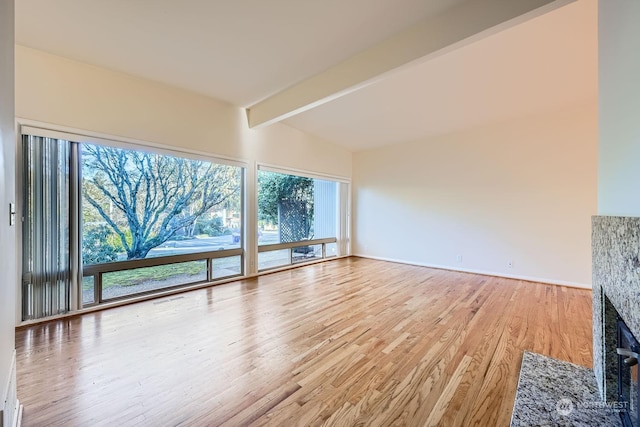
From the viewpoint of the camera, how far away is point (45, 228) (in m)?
2.81

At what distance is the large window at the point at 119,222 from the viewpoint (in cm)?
280

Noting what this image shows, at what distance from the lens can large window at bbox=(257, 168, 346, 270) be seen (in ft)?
16.9

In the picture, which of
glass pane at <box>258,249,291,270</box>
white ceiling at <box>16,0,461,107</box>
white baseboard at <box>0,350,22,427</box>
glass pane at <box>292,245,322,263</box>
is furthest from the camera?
glass pane at <box>292,245,322,263</box>

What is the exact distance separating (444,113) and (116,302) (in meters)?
5.76

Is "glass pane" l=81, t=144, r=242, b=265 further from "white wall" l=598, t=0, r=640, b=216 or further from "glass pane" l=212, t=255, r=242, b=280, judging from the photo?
"white wall" l=598, t=0, r=640, b=216

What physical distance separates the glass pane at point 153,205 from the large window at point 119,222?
0.01m

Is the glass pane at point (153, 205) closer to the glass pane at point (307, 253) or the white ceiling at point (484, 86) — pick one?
the glass pane at point (307, 253)

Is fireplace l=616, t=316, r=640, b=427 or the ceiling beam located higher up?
the ceiling beam

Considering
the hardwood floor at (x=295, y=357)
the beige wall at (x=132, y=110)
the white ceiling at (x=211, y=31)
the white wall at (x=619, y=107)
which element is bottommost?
the hardwood floor at (x=295, y=357)

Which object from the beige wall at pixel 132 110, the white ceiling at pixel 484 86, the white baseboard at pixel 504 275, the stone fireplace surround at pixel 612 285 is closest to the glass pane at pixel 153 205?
the beige wall at pixel 132 110

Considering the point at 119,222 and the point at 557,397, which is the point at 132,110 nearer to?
the point at 119,222

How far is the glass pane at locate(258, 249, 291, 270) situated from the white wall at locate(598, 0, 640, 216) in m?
4.58

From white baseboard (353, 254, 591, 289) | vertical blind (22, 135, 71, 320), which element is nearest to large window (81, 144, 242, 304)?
vertical blind (22, 135, 71, 320)

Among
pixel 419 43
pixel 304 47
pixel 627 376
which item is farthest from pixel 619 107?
pixel 304 47
